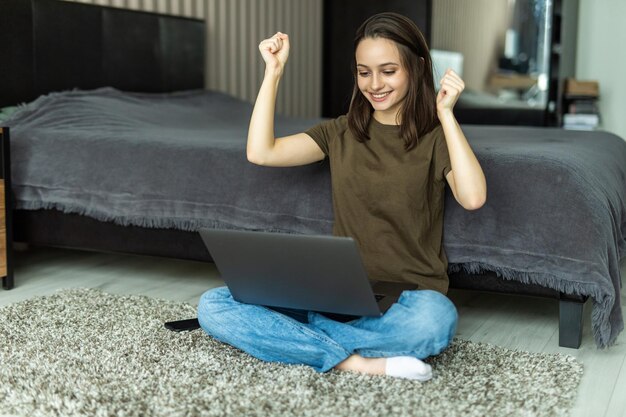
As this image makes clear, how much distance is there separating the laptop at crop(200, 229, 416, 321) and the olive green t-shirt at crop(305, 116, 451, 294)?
63 millimetres

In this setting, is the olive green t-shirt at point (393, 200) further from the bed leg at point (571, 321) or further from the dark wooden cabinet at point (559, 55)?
the dark wooden cabinet at point (559, 55)

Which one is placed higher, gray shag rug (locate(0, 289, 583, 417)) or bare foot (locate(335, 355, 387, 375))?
bare foot (locate(335, 355, 387, 375))

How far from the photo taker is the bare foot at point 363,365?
1.45 metres

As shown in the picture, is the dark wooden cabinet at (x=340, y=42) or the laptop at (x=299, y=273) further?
the dark wooden cabinet at (x=340, y=42)

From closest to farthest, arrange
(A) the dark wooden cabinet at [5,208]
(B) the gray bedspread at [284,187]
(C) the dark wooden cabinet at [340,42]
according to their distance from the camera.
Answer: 1. (B) the gray bedspread at [284,187]
2. (A) the dark wooden cabinet at [5,208]
3. (C) the dark wooden cabinet at [340,42]

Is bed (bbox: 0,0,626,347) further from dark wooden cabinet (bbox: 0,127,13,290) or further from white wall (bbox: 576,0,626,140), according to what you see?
white wall (bbox: 576,0,626,140)

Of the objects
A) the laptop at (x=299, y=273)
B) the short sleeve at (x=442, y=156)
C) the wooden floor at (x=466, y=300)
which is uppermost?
the short sleeve at (x=442, y=156)

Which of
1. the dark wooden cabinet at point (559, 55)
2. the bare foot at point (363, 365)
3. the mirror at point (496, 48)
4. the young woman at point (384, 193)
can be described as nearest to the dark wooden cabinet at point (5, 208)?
the young woman at point (384, 193)

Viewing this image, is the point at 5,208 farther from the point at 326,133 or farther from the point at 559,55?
the point at 559,55

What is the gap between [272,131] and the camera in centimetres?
166

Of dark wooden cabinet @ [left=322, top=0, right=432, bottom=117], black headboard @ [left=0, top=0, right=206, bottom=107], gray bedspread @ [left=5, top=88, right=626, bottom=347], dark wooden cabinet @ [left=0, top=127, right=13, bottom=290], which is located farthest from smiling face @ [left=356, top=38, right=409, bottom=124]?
dark wooden cabinet @ [left=322, top=0, right=432, bottom=117]

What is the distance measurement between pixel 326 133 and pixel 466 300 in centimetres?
74

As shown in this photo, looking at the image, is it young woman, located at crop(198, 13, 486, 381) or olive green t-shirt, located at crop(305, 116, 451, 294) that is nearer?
young woman, located at crop(198, 13, 486, 381)

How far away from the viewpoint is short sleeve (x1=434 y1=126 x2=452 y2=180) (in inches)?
60.7
